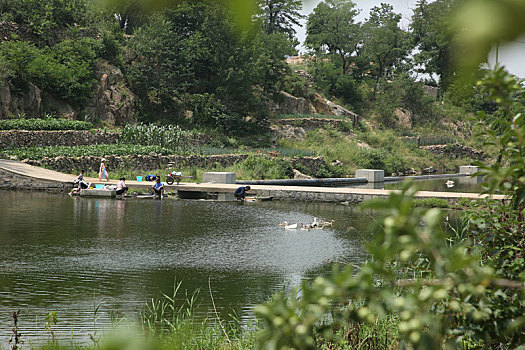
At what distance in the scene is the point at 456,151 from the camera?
49406mm

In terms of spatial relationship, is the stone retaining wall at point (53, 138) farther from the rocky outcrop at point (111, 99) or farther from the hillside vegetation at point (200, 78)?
the rocky outcrop at point (111, 99)

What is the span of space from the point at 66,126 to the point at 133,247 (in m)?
18.9

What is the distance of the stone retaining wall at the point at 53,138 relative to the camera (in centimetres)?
2594

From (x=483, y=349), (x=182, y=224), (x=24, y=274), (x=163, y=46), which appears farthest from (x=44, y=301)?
(x=163, y=46)

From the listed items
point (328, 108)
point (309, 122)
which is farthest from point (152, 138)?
point (328, 108)

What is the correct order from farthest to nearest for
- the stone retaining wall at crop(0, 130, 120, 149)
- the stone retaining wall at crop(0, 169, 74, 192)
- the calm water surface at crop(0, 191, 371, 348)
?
1. the stone retaining wall at crop(0, 130, 120, 149)
2. the stone retaining wall at crop(0, 169, 74, 192)
3. the calm water surface at crop(0, 191, 371, 348)

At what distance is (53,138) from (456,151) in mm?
34416

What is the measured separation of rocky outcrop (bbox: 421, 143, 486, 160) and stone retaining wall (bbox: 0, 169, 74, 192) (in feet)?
110

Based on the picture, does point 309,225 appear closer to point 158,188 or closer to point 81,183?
point 158,188

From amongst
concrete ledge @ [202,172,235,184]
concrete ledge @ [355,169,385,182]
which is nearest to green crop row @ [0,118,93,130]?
concrete ledge @ [202,172,235,184]

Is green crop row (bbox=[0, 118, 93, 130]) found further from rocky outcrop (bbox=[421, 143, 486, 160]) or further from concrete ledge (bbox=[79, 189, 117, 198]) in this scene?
rocky outcrop (bbox=[421, 143, 486, 160])

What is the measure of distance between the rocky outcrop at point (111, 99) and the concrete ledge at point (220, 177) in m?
12.1

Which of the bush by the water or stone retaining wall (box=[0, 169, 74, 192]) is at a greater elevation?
the bush by the water

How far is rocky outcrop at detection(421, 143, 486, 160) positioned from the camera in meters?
48.0
